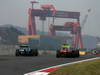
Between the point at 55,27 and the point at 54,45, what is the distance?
58.1ft

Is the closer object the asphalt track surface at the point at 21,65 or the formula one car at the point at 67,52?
the asphalt track surface at the point at 21,65

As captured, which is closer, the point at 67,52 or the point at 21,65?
the point at 21,65

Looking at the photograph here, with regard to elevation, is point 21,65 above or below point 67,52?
below

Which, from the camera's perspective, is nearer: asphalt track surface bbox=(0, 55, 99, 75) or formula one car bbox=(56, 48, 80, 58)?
asphalt track surface bbox=(0, 55, 99, 75)

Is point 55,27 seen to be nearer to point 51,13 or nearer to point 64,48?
point 51,13

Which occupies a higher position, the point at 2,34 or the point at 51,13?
the point at 51,13

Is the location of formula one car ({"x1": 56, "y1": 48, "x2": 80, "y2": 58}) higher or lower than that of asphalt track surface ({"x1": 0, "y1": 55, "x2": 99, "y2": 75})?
higher

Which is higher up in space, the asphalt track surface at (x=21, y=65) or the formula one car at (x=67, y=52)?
the formula one car at (x=67, y=52)

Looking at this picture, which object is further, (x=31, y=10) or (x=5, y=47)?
(x=31, y=10)

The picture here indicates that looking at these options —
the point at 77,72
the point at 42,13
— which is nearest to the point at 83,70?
the point at 77,72

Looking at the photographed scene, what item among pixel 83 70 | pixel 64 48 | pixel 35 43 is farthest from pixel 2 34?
pixel 83 70

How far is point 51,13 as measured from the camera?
648 ft

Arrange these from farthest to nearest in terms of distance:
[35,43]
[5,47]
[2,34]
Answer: [2,34]
[35,43]
[5,47]

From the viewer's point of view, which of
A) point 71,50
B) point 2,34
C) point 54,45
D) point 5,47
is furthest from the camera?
point 54,45
